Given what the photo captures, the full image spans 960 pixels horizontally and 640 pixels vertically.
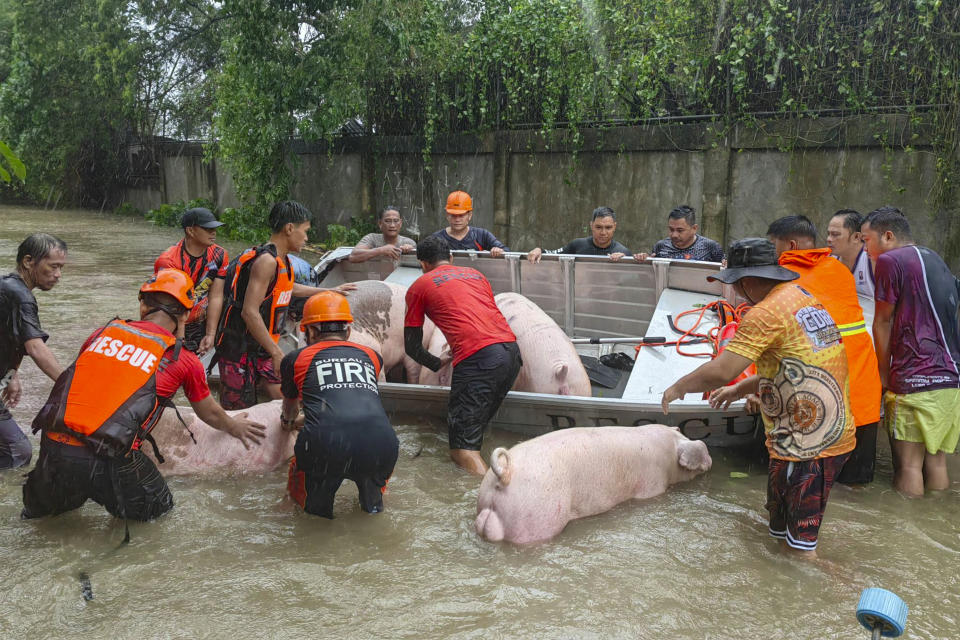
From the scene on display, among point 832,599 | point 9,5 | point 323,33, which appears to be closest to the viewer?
point 832,599

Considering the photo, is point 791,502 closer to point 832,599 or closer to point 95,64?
point 832,599

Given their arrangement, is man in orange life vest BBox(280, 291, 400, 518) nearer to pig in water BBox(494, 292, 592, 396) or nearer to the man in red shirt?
the man in red shirt

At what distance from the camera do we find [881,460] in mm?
5293

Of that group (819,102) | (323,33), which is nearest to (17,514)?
(819,102)

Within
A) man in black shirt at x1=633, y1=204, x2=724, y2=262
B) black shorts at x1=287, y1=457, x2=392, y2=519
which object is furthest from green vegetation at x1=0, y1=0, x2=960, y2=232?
black shorts at x1=287, y1=457, x2=392, y2=519

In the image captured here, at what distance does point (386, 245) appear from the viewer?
7727mm

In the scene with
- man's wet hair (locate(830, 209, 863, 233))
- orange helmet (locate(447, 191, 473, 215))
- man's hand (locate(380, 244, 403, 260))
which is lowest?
man's hand (locate(380, 244, 403, 260))

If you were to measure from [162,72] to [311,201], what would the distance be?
7.46 m

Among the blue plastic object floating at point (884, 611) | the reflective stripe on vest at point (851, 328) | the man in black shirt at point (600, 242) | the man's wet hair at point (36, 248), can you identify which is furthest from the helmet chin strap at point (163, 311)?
the man in black shirt at point (600, 242)

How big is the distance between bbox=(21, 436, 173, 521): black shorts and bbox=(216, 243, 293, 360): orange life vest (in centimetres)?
142

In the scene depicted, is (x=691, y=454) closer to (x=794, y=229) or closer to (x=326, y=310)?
(x=794, y=229)

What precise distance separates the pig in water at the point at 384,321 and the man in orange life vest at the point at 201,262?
3.99 feet

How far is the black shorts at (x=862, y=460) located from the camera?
457cm

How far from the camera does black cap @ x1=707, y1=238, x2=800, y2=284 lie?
3.58 meters
